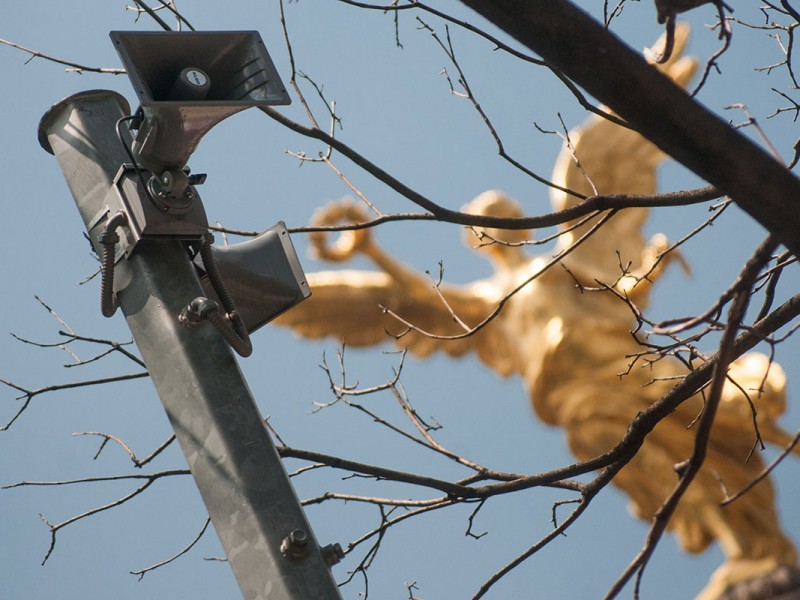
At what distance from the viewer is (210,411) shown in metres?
1.48

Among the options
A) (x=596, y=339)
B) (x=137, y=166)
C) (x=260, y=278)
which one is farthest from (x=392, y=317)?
(x=137, y=166)

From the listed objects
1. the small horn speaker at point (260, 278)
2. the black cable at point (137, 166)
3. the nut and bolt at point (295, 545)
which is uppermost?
the black cable at point (137, 166)

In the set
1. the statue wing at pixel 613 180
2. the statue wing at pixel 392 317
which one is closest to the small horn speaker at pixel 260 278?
the statue wing at pixel 392 317

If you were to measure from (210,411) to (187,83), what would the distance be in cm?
39

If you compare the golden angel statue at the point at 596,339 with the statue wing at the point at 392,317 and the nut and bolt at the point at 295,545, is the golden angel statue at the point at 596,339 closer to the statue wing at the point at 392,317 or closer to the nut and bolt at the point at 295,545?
the statue wing at the point at 392,317

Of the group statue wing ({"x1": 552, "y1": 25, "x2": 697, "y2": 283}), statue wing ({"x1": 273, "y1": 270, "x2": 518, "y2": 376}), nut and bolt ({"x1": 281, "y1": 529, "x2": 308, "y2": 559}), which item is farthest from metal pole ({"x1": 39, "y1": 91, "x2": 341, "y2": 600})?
statue wing ({"x1": 552, "y1": 25, "x2": 697, "y2": 283})

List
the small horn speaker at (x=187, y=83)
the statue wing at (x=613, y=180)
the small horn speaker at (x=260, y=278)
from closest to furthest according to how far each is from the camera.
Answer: the small horn speaker at (x=187, y=83), the small horn speaker at (x=260, y=278), the statue wing at (x=613, y=180)

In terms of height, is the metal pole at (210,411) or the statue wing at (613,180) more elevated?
the statue wing at (613,180)

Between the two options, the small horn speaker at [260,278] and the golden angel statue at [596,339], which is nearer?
the small horn speaker at [260,278]

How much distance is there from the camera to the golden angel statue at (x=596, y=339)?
4297 mm

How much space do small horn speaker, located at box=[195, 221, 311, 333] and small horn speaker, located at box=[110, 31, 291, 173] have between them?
19 centimetres

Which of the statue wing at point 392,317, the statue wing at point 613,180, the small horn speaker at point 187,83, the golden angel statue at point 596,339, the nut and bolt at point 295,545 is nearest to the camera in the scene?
the nut and bolt at point 295,545

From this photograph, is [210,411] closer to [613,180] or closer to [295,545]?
[295,545]

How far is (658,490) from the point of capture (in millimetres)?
4383
